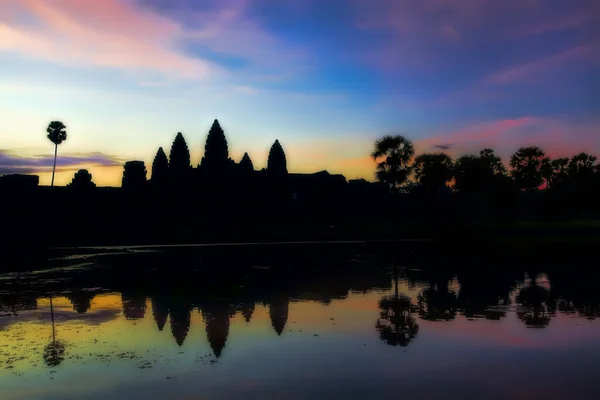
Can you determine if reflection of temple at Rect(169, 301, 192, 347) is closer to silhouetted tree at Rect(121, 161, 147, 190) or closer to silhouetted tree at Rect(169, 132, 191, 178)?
silhouetted tree at Rect(169, 132, 191, 178)

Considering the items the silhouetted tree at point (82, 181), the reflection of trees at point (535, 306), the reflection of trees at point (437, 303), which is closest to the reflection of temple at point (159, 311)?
the reflection of trees at point (437, 303)

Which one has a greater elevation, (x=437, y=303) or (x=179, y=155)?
(x=179, y=155)

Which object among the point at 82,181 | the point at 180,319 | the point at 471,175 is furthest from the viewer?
the point at 471,175

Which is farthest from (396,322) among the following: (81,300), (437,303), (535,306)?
(81,300)

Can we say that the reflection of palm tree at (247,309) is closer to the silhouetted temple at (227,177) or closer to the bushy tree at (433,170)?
the silhouetted temple at (227,177)

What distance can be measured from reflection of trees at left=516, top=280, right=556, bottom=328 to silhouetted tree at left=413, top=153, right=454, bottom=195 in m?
106

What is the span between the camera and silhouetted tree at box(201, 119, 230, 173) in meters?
81.2

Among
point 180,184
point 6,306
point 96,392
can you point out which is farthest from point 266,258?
point 180,184

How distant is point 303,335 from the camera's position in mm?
13344

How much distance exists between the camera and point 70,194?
69438 mm

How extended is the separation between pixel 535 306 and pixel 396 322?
5316mm

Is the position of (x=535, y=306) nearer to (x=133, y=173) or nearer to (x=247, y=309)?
(x=247, y=309)

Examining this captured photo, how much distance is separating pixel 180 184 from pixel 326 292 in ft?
191

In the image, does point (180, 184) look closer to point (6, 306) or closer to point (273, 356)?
point (6, 306)
